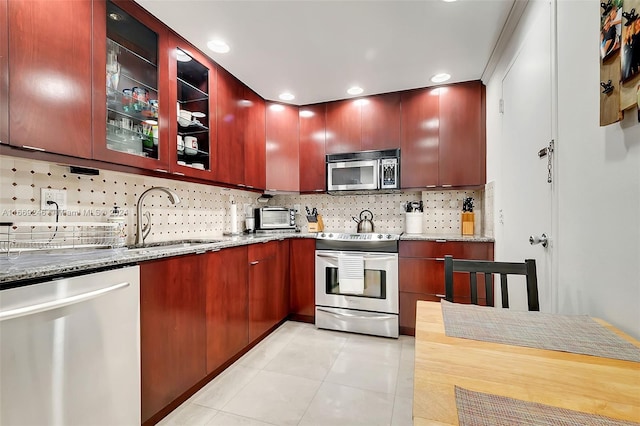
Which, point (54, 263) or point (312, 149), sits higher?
point (312, 149)

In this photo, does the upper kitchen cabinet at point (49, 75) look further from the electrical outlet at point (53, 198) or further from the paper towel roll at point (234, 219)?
the paper towel roll at point (234, 219)

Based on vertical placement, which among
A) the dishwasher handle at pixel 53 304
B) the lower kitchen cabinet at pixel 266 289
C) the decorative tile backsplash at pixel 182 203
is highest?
the decorative tile backsplash at pixel 182 203

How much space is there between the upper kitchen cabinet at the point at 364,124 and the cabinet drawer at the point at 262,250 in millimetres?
1238

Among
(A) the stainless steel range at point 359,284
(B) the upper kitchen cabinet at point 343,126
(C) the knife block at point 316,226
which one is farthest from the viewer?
(C) the knife block at point 316,226

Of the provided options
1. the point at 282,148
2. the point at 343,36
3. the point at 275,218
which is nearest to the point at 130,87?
the point at 343,36

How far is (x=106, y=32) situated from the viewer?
146 centimetres

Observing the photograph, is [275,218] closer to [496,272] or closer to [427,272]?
[427,272]

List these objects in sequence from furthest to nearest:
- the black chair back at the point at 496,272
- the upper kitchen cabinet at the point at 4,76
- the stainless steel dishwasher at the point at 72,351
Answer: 1. the black chair back at the point at 496,272
2. the upper kitchen cabinet at the point at 4,76
3. the stainless steel dishwasher at the point at 72,351

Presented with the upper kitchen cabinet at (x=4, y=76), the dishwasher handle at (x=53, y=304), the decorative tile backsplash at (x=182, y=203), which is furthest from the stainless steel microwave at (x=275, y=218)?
the upper kitchen cabinet at (x=4, y=76)

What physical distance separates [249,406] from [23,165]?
1.78 meters

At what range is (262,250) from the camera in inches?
95.7

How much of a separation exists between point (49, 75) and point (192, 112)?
3.07 feet

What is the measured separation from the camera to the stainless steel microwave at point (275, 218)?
3100mm

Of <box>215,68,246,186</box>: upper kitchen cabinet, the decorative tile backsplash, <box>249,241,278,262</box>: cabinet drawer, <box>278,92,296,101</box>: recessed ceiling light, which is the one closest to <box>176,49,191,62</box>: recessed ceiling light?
<box>215,68,246,186</box>: upper kitchen cabinet
